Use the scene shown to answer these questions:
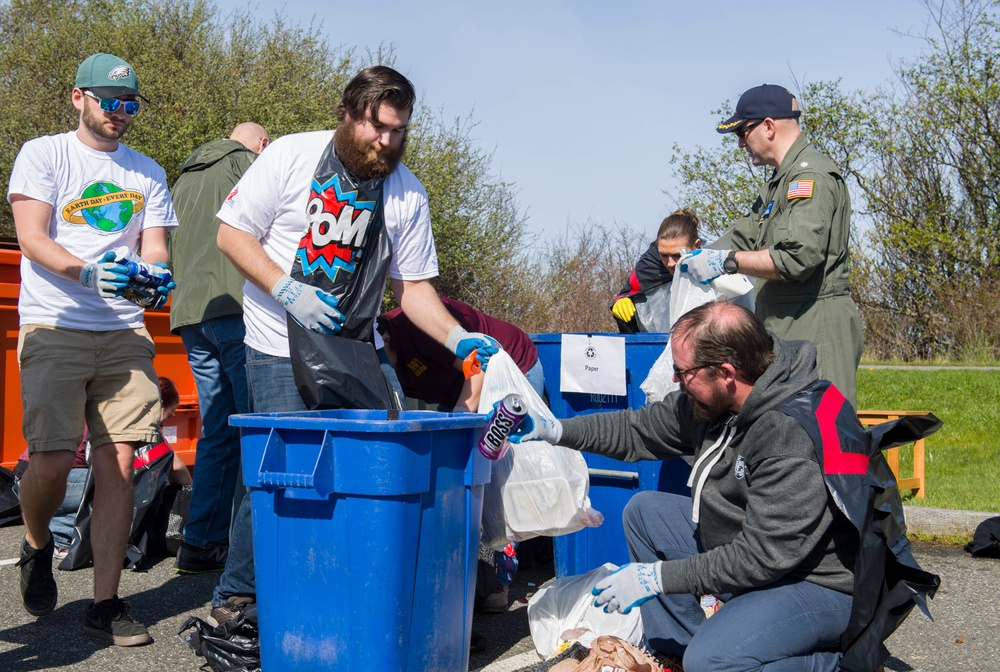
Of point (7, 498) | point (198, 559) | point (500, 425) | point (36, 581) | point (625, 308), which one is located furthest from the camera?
point (7, 498)

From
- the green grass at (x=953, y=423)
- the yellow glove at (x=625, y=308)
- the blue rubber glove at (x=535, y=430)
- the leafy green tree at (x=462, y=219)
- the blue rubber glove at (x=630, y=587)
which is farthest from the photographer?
the leafy green tree at (x=462, y=219)

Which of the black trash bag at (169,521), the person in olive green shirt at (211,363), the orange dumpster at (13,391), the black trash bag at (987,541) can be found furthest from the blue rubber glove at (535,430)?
the orange dumpster at (13,391)

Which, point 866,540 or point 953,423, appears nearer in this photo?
point 866,540

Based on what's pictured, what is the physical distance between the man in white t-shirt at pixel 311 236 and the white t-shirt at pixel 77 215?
0.71 meters

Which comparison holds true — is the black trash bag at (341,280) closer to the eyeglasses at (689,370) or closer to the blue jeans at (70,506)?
the eyeglasses at (689,370)

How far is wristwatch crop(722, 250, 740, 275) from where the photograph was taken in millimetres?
3883

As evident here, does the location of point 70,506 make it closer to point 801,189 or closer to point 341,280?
point 341,280

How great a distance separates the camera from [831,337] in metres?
3.83

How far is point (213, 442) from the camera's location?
462cm

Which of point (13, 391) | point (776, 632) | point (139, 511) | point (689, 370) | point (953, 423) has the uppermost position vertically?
point (689, 370)

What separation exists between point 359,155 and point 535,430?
109 cm

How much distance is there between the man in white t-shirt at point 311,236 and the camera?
3201mm

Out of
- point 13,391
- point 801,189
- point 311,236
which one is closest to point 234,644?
point 311,236

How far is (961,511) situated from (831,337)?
2595 millimetres
